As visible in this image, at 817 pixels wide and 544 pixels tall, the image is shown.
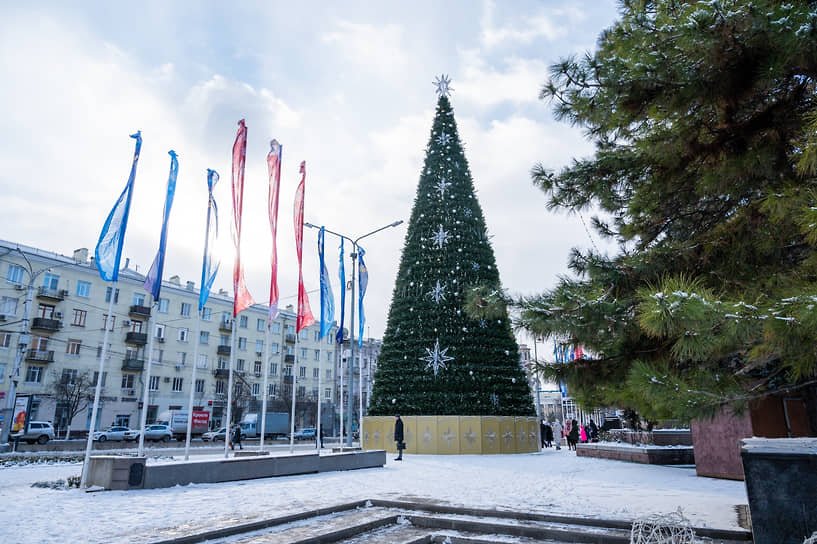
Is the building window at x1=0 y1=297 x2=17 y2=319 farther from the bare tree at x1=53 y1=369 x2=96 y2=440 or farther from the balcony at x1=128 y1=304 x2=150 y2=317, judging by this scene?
the balcony at x1=128 y1=304 x2=150 y2=317

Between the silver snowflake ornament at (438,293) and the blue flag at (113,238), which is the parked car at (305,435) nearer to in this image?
the silver snowflake ornament at (438,293)

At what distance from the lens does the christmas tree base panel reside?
1983 cm

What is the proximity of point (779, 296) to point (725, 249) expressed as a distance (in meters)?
1.95

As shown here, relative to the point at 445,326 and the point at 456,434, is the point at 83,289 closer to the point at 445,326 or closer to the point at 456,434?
the point at 445,326

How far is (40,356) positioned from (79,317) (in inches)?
171

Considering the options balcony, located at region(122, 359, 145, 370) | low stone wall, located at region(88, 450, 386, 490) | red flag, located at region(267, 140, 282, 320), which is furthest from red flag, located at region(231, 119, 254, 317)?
balcony, located at region(122, 359, 145, 370)

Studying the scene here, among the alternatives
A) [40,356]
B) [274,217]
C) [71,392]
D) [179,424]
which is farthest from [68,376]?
[274,217]

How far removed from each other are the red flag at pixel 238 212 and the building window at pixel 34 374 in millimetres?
36447

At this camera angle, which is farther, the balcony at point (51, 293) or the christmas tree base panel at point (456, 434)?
the balcony at point (51, 293)

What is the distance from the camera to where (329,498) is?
28.2 feet

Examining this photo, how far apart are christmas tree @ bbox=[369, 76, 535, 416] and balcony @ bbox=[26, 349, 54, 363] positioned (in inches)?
1288

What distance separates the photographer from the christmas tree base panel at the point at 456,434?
65.1 ft

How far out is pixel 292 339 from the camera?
61.1 meters

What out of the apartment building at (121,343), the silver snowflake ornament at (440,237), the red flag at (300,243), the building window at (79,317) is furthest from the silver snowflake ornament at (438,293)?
the building window at (79,317)
